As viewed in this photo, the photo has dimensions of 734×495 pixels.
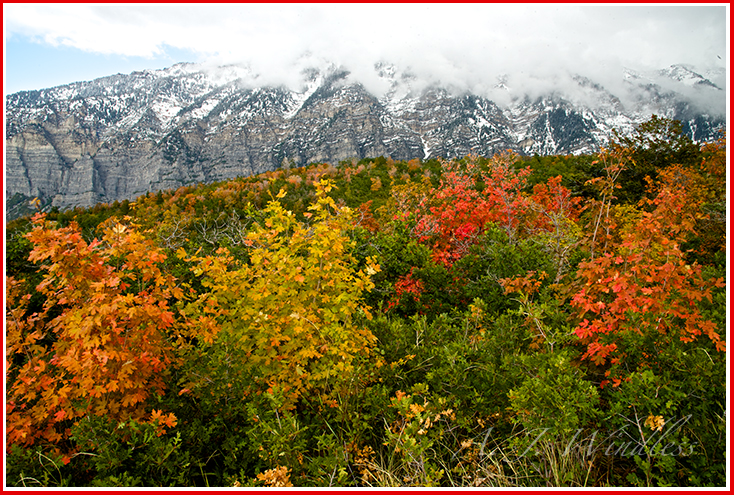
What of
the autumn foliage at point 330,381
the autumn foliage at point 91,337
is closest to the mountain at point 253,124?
the autumn foliage at point 330,381

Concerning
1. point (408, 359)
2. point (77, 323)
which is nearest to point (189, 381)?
point (77, 323)

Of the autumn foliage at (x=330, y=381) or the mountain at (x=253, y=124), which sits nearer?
the autumn foliage at (x=330, y=381)

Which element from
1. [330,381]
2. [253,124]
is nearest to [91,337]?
[330,381]

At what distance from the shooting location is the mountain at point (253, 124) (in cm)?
13550

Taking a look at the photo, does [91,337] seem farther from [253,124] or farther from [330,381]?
[253,124]

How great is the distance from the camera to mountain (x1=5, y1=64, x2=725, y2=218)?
135500mm

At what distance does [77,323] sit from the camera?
2400mm

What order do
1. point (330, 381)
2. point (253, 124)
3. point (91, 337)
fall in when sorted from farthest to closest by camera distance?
point (253, 124)
point (330, 381)
point (91, 337)

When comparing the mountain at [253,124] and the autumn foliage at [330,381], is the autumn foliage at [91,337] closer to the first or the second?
the autumn foliage at [330,381]

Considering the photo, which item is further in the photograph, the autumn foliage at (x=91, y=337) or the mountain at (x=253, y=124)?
the mountain at (x=253, y=124)

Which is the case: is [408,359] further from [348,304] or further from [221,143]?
[221,143]

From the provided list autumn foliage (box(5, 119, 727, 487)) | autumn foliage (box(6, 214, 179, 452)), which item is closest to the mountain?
autumn foliage (box(5, 119, 727, 487))

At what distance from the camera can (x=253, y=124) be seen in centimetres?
17025

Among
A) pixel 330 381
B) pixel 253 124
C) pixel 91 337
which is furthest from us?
pixel 253 124
